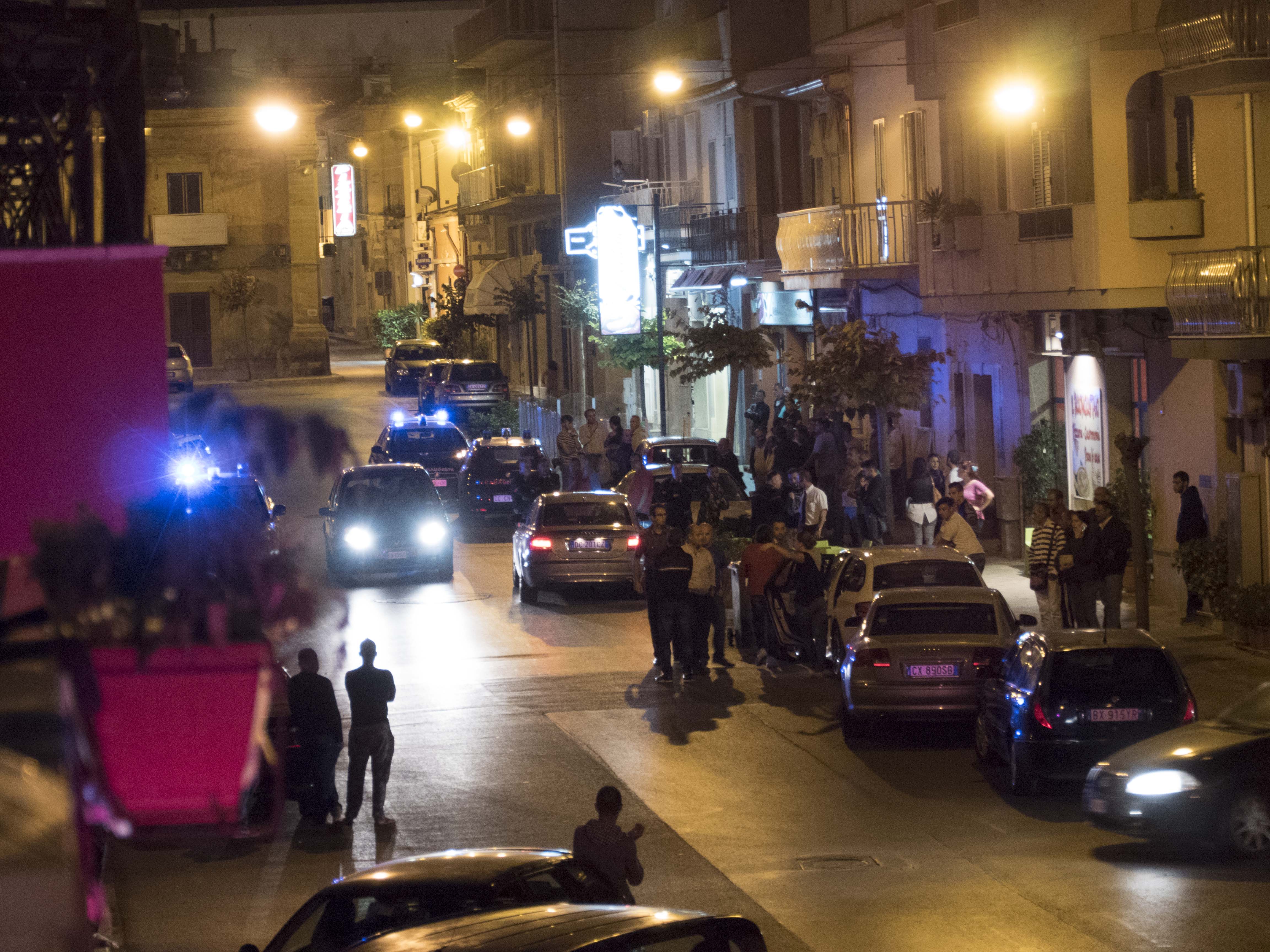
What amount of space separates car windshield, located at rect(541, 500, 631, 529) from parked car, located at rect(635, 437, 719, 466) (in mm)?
6741

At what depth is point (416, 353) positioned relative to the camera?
2576 inches

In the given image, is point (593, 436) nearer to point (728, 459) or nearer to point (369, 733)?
point (728, 459)

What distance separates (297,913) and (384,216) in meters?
85.7

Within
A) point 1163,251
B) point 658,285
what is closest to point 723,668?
point 1163,251

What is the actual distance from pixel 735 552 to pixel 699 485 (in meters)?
4.57

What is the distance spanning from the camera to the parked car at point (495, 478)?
35125 millimetres

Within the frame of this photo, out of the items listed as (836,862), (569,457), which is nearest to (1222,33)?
(836,862)

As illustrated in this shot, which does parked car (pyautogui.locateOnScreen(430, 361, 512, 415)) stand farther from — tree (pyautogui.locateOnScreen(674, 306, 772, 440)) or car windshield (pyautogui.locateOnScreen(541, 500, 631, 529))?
car windshield (pyautogui.locateOnScreen(541, 500, 631, 529))

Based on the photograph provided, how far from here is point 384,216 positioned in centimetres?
9231

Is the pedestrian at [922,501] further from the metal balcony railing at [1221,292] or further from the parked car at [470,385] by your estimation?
the parked car at [470,385]

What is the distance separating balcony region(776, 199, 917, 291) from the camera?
31688 mm

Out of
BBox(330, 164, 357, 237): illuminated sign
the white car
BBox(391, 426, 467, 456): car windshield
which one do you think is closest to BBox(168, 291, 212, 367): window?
BBox(330, 164, 357, 237): illuminated sign

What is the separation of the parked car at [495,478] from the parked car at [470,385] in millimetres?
18693

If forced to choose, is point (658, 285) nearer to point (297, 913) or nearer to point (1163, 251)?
point (1163, 251)
